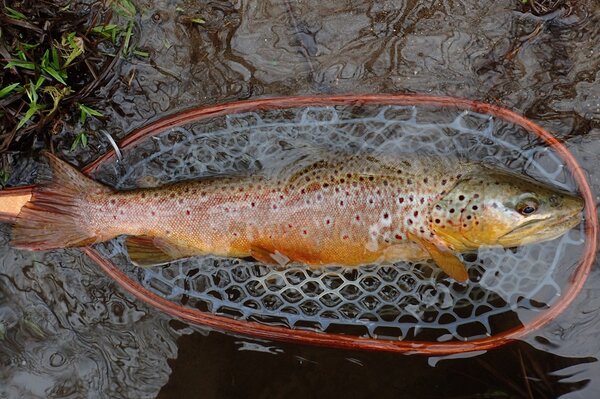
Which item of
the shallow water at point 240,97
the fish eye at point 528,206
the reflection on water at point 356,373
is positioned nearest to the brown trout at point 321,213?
the fish eye at point 528,206

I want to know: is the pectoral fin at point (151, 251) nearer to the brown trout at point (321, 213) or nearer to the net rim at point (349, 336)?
the brown trout at point (321, 213)

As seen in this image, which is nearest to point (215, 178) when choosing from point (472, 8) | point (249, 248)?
point (249, 248)

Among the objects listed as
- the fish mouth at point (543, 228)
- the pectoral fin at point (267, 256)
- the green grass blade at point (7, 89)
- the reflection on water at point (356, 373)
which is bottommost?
the reflection on water at point (356, 373)

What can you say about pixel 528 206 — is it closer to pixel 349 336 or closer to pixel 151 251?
pixel 349 336

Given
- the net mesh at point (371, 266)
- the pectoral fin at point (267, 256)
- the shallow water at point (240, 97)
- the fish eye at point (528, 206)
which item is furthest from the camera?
the shallow water at point (240, 97)

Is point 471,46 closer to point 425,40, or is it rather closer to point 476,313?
point 425,40

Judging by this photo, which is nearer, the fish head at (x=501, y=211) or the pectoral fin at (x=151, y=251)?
the fish head at (x=501, y=211)

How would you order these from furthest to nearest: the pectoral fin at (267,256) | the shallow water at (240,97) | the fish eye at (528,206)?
1. the shallow water at (240,97)
2. the pectoral fin at (267,256)
3. the fish eye at (528,206)
